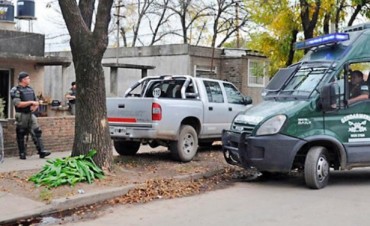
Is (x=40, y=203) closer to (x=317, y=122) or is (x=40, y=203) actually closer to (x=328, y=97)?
(x=317, y=122)

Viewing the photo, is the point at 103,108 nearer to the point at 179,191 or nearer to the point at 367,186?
the point at 179,191

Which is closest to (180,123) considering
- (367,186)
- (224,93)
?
(224,93)

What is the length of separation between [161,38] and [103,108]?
3258cm

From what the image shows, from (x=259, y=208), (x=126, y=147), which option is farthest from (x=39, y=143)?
(x=259, y=208)

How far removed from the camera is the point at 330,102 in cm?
Result: 878

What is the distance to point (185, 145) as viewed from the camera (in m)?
11.0

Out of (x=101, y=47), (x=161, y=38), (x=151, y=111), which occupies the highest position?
(x=161, y=38)

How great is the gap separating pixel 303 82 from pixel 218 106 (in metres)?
2.95

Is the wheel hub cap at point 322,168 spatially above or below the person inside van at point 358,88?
below

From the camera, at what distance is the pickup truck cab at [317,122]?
8.75 metres

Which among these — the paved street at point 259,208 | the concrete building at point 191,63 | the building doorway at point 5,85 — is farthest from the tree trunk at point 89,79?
the concrete building at point 191,63

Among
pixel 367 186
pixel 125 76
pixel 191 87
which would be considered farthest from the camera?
pixel 125 76

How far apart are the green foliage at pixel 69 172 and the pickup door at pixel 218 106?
11.6ft

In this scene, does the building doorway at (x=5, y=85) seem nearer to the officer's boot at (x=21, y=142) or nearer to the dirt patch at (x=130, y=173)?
the officer's boot at (x=21, y=142)
